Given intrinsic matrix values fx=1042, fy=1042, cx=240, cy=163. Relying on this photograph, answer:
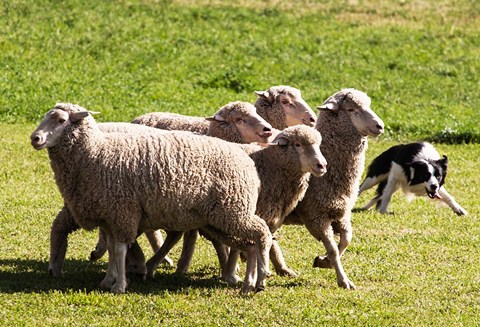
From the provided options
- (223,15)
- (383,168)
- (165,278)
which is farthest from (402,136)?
(165,278)

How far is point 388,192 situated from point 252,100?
728cm

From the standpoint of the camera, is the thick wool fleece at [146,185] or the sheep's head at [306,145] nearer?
the thick wool fleece at [146,185]

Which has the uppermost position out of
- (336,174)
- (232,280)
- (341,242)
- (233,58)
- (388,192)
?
(336,174)

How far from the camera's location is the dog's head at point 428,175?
49.2ft

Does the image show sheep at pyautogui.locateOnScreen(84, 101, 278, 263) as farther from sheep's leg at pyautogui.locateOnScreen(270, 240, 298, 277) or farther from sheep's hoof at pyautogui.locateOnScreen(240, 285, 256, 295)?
sheep's hoof at pyautogui.locateOnScreen(240, 285, 256, 295)

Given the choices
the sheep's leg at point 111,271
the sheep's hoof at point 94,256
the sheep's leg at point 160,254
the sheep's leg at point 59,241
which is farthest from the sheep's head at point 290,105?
the sheep's leg at point 111,271

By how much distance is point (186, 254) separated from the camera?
1068 cm

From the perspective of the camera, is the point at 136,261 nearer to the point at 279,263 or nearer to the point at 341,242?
the point at 279,263

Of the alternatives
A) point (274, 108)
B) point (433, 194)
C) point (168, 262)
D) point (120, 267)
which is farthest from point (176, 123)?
point (433, 194)

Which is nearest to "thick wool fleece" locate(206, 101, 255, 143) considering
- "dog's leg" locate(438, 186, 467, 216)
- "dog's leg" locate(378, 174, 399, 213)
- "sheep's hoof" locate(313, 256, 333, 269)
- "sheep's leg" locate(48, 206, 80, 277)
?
"sheep's hoof" locate(313, 256, 333, 269)

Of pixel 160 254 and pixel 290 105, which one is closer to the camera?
pixel 160 254

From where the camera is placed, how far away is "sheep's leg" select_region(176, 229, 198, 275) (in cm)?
1068

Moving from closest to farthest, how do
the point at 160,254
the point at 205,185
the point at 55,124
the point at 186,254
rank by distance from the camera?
the point at 55,124
the point at 205,185
the point at 160,254
the point at 186,254

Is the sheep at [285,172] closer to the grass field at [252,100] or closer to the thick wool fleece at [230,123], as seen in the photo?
the grass field at [252,100]
